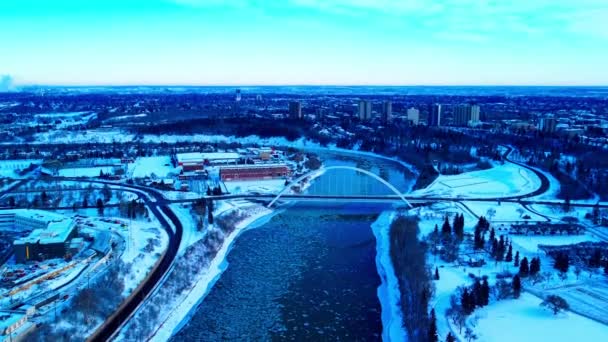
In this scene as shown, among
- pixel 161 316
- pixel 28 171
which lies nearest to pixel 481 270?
pixel 161 316

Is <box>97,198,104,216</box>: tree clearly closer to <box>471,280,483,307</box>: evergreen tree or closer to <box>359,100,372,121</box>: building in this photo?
<box>471,280,483,307</box>: evergreen tree

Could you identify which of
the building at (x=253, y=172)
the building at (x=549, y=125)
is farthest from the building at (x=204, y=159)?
the building at (x=549, y=125)

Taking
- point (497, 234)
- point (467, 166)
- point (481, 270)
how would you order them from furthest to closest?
point (467, 166), point (497, 234), point (481, 270)

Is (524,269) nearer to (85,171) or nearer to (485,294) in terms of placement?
(485,294)

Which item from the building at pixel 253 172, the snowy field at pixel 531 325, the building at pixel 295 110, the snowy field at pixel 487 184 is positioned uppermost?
the building at pixel 295 110

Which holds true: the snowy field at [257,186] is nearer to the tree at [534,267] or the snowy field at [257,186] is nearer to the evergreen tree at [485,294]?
the tree at [534,267]

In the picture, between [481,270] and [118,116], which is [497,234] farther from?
[118,116]
